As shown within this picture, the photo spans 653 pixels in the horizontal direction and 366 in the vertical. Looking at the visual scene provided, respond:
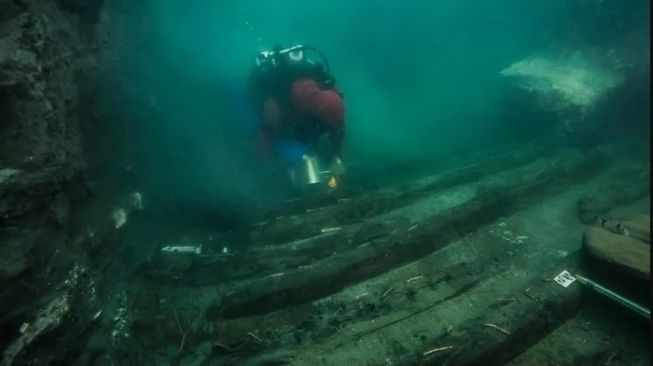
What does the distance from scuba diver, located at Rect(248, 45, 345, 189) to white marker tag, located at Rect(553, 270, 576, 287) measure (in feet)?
12.9

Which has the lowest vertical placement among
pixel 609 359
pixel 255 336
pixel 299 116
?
pixel 609 359

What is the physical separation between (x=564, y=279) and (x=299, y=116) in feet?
15.2

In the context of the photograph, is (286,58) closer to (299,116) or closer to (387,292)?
(299,116)

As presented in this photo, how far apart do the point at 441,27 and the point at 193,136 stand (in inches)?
1216

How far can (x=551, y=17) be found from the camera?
13422 mm

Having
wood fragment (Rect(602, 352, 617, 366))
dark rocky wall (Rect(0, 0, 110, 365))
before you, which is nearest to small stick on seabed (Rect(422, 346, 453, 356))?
wood fragment (Rect(602, 352, 617, 366))

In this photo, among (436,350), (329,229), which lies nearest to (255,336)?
(436,350)

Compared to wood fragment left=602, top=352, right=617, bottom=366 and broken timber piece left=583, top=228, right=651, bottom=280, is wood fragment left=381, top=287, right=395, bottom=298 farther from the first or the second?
broken timber piece left=583, top=228, right=651, bottom=280

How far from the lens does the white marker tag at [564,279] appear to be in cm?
432

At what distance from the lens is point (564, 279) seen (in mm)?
4398

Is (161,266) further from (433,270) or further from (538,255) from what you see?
(538,255)

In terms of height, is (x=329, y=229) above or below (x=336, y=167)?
below

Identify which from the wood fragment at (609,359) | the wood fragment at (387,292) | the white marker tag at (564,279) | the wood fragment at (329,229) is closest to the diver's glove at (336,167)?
the wood fragment at (329,229)

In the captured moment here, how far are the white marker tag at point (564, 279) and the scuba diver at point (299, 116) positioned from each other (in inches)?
155
